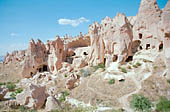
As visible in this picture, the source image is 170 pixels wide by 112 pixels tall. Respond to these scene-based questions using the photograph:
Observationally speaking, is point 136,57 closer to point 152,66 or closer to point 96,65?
point 152,66

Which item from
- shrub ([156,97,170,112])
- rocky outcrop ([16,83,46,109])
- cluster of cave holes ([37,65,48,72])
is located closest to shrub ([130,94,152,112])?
shrub ([156,97,170,112])

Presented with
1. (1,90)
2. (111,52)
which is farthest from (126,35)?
(1,90)

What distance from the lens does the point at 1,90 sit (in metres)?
10.3

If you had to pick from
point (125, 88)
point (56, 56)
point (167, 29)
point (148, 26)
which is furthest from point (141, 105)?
point (56, 56)

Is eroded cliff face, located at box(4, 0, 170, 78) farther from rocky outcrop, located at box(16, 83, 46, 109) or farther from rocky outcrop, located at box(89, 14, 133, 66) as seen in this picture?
rocky outcrop, located at box(16, 83, 46, 109)

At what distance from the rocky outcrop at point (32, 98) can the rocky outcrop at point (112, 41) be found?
13.8m

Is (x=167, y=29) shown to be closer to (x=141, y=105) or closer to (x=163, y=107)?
(x=163, y=107)

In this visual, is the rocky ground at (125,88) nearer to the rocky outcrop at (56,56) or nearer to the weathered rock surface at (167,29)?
the weathered rock surface at (167,29)

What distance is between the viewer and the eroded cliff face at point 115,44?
1719 cm

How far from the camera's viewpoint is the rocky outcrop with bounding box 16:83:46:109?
890cm

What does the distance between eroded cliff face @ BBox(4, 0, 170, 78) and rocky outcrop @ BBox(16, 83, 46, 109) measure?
45.0ft

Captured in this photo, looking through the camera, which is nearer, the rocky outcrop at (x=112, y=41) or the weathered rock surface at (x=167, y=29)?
the weathered rock surface at (x=167, y=29)

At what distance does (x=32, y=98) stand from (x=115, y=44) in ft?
53.5

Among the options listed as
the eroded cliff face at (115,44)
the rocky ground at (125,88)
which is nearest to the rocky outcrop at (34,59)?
the eroded cliff face at (115,44)
